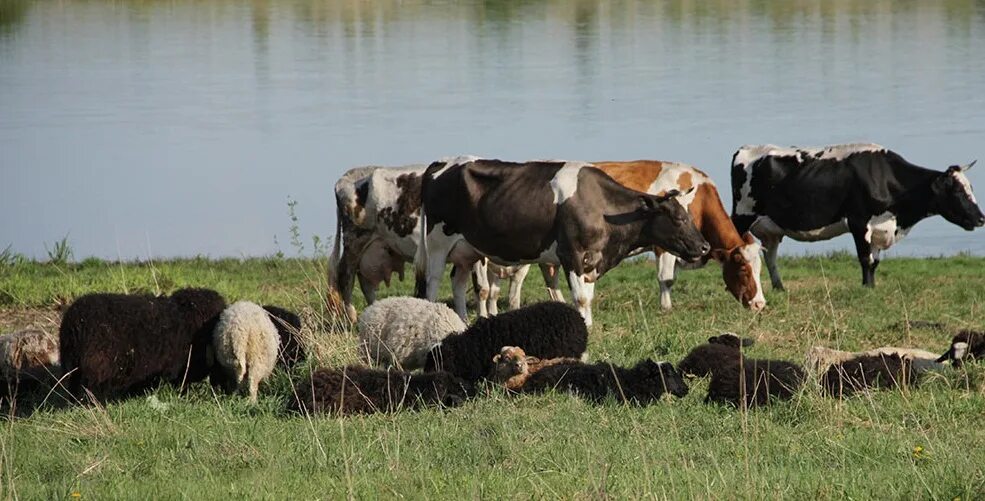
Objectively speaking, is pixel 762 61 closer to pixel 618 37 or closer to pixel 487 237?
pixel 618 37

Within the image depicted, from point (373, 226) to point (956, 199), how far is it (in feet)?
23.7

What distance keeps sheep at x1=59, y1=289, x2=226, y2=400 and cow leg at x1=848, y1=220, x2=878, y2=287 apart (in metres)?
9.37

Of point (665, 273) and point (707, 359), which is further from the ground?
point (707, 359)

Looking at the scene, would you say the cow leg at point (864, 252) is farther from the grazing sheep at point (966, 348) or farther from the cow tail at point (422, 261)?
the grazing sheep at point (966, 348)

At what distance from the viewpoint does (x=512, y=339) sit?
1119 cm

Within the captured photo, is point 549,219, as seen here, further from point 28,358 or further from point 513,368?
point 28,358

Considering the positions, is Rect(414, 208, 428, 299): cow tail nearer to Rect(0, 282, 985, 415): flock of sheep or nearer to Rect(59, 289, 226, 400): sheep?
Rect(0, 282, 985, 415): flock of sheep

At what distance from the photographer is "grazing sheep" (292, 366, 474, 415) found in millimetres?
9930

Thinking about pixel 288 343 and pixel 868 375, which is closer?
pixel 868 375

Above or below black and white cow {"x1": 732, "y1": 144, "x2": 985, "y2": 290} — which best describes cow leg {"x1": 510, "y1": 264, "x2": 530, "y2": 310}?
below

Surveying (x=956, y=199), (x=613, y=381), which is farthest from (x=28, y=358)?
(x=956, y=199)

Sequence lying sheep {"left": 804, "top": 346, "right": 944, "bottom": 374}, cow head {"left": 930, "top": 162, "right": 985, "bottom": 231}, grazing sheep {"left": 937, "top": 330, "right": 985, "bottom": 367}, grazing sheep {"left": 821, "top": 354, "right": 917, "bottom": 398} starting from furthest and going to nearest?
cow head {"left": 930, "top": 162, "right": 985, "bottom": 231}
grazing sheep {"left": 937, "top": 330, "right": 985, "bottom": 367}
lying sheep {"left": 804, "top": 346, "right": 944, "bottom": 374}
grazing sheep {"left": 821, "top": 354, "right": 917, "bottom": 398}

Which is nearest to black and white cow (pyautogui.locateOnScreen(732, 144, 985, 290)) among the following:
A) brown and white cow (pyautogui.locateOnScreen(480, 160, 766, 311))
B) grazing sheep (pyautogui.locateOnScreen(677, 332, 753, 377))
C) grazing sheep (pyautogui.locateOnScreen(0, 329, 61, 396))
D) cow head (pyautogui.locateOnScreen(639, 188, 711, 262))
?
brown and white cow (pyautogui.locateOnScreen(480, 160, 766, 311))

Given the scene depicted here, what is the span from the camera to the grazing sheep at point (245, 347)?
10844 millimetres
